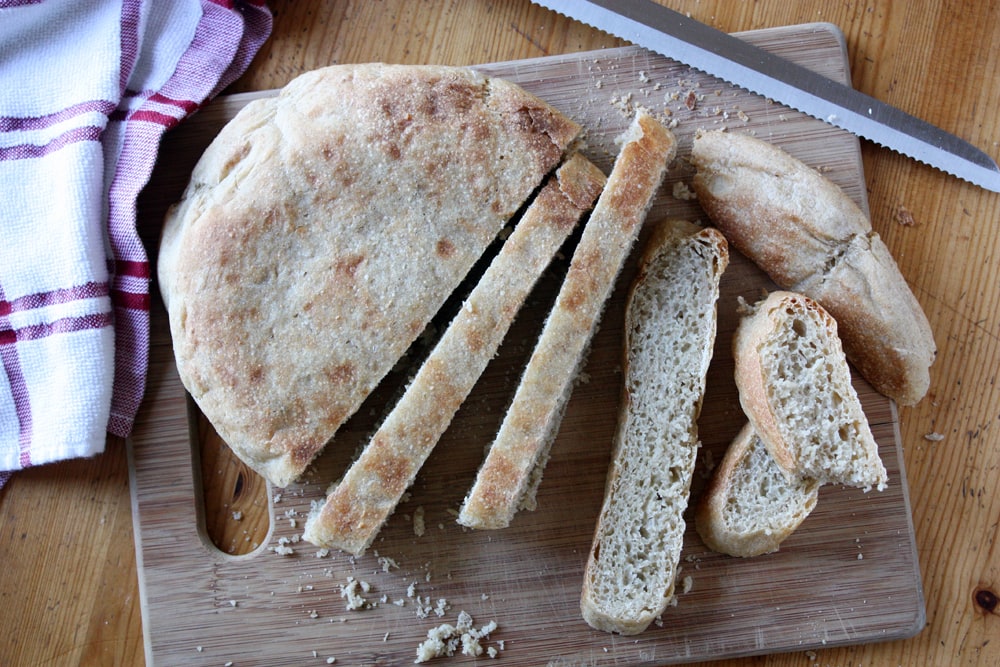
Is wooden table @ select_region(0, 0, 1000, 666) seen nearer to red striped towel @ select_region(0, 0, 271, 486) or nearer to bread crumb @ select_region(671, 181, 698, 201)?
red striped towel @ select_region(0, 0, 271, 486)

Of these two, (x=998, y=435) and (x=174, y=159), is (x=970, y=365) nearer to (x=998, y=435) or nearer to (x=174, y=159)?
(x=998, y=435)

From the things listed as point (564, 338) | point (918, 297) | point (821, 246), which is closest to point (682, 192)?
point (821, 246)

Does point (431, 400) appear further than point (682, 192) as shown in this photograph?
No

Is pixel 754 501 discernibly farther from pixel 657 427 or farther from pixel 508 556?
pixel 508 556

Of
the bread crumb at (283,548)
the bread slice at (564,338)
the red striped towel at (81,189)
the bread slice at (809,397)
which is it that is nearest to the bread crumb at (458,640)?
the bread slice at (564,338)

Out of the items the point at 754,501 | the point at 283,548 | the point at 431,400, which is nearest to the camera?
the point at 431,400

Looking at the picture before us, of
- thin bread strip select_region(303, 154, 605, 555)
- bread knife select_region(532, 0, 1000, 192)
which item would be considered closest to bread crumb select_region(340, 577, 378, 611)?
thin bread strip select_region(303, 154, 605, 555)
